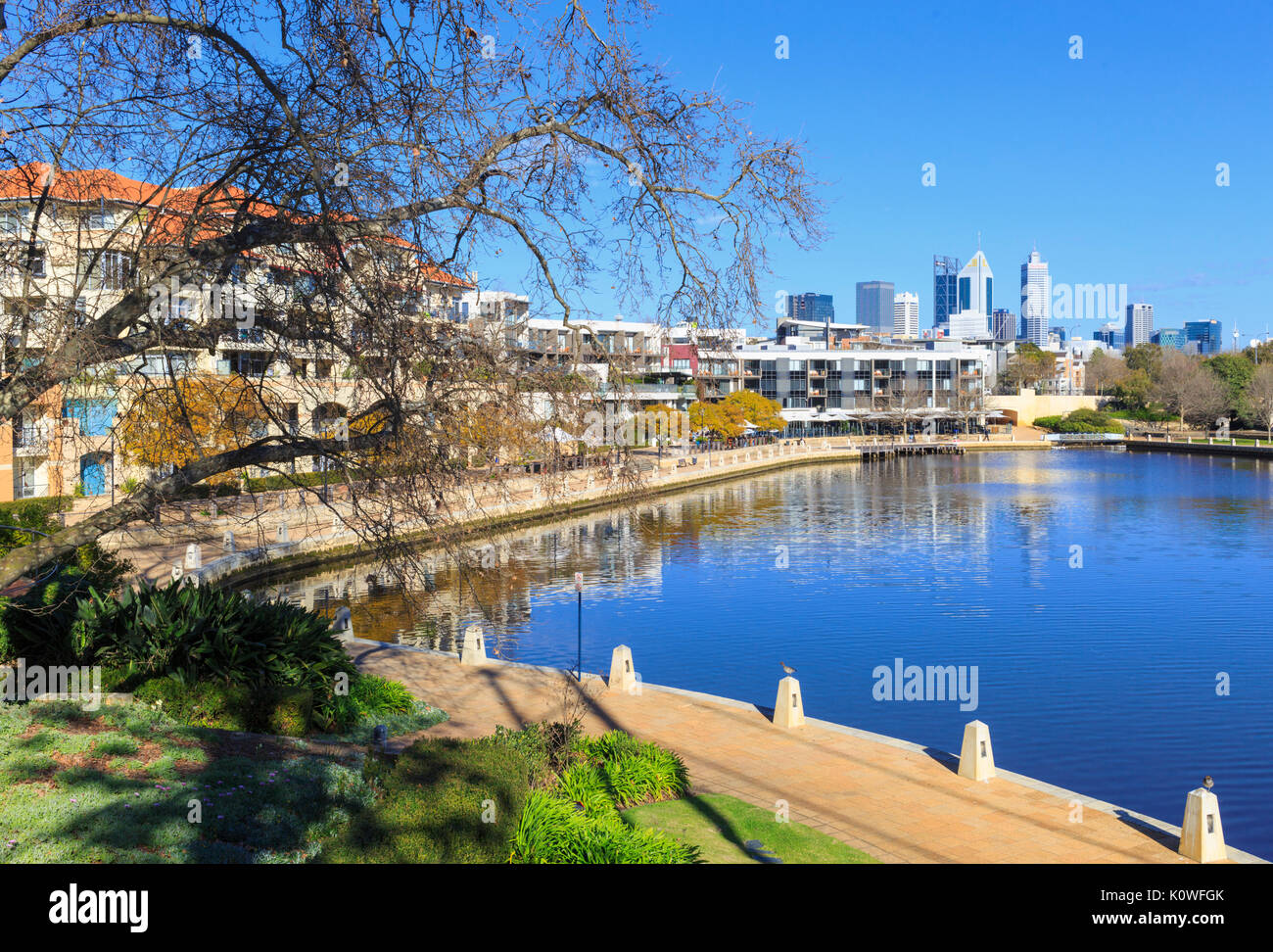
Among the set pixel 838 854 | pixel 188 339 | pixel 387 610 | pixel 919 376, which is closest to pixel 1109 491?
pixel 387 610

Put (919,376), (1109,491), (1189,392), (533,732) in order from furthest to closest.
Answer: (919,376)
(1189,392)
(1109,491)
(533,732)

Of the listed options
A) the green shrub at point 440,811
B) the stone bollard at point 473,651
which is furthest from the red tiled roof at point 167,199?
the stone bollard at point 473,651

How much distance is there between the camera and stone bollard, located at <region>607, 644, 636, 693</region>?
15648 mm

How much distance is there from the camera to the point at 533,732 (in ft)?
36.8

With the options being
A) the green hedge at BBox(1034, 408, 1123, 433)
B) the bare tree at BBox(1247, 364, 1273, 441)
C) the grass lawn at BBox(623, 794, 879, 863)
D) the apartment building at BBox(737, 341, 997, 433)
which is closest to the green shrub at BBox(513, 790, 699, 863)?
the grass lawn at BBox(623, 794, 879, 863)

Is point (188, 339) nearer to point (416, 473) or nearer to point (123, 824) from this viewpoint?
point (416, 473)

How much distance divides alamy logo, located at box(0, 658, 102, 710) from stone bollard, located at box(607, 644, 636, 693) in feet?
24.5

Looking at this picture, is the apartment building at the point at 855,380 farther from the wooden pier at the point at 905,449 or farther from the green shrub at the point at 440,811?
the green shrub at the point at 440,811

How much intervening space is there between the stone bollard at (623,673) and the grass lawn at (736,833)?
5.07 metres

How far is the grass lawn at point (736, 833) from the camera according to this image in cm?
899

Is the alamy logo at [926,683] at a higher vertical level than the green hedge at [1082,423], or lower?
lower

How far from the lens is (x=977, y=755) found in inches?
459

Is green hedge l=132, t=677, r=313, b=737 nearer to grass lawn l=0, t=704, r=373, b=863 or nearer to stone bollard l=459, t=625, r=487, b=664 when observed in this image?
grass lawn l=0, t=704, r=373, b=863
